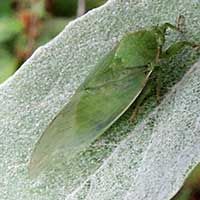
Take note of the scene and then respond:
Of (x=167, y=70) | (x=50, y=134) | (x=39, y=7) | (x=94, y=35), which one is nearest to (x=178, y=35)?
(x=167, y=70)

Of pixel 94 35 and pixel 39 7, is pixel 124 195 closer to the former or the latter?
pixel 94 35

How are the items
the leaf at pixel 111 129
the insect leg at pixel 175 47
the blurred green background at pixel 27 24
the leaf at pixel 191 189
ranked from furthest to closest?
the blurred green background at pixel 27 24 < the leaf at pixel 191 189 < the insect leg at pixel 175 47 < the leaf at pixel 111 129

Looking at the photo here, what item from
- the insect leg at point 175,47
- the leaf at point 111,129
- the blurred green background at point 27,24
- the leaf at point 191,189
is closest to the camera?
the leaf at point 111,129

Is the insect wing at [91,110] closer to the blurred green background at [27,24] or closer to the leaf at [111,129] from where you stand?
the leaf at [111,129]

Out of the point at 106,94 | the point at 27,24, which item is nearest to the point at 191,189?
the point at 106,94

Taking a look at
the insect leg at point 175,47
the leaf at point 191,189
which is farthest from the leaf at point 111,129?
the leaf at point 191,189

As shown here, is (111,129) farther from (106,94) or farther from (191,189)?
(191,189)

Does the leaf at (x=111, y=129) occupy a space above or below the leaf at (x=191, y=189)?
above

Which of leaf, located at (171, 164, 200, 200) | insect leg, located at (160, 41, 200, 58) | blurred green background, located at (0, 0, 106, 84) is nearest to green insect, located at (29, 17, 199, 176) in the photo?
insect leg, located at (160, 41, 200, 58)
